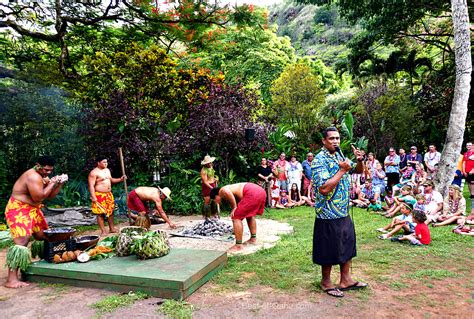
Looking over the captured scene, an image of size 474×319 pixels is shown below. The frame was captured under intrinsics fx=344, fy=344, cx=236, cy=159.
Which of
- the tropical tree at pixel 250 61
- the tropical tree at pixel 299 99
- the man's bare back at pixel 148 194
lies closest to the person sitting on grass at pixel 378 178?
the tropical tree at pixel 299 99

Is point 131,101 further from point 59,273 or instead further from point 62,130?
point 59,273

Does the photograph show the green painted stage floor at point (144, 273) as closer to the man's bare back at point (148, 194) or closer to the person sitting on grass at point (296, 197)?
the man's bare back at point (148, 194)

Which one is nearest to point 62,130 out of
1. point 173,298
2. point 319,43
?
point 173,298

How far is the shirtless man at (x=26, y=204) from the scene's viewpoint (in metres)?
4.36

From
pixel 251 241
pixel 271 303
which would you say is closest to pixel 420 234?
pixel 251 241

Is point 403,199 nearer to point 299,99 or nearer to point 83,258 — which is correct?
point 83,258

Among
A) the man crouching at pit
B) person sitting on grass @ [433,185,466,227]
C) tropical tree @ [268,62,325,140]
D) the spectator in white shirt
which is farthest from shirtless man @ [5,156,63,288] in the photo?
tropical tree @ [268,62,325,140]

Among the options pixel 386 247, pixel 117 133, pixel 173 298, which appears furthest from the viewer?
pixel 117 133

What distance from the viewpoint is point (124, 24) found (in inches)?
381

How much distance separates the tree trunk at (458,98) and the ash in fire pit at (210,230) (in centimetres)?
533

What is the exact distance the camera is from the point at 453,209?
23.8 feet

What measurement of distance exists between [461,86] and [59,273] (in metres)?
9.28

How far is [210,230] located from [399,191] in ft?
16.0

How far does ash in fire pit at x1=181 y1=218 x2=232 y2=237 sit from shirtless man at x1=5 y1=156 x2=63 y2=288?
281 centimetres
